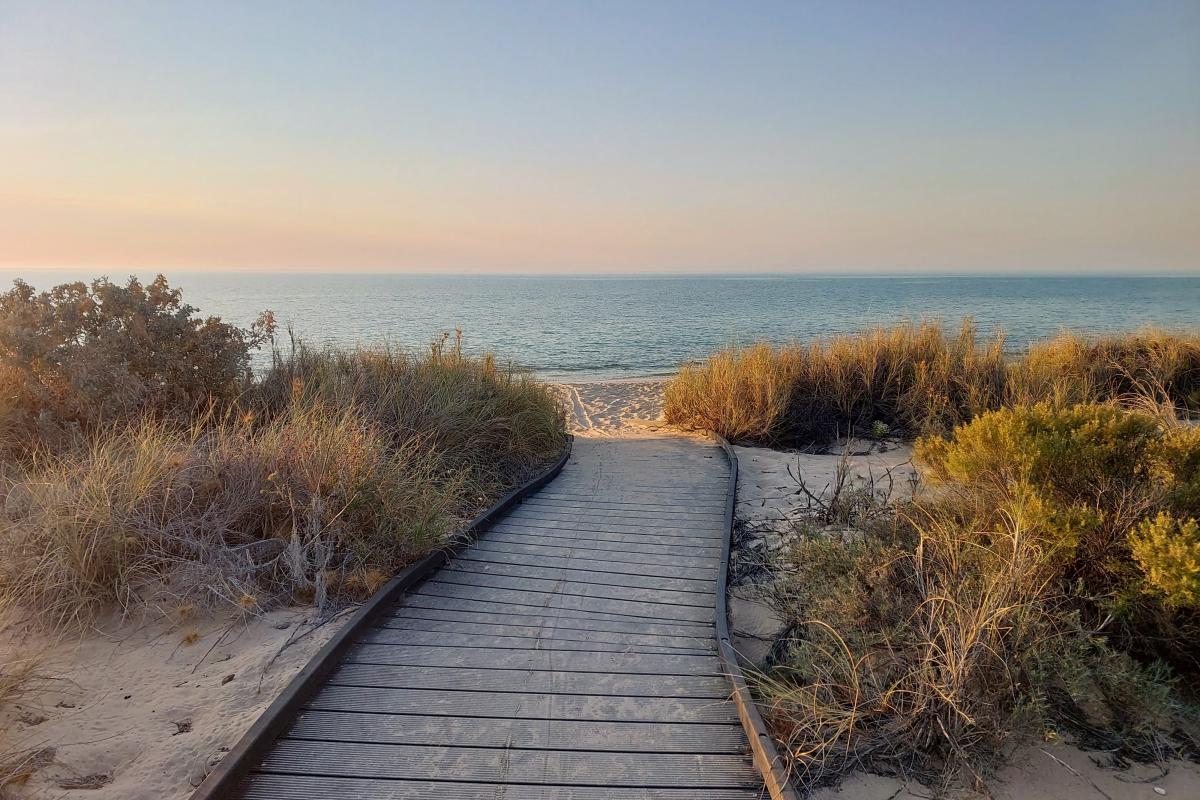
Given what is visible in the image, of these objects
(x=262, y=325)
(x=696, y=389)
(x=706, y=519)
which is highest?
(x=262, y=325)

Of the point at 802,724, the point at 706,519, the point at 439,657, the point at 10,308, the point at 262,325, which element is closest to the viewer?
the point at 802,724

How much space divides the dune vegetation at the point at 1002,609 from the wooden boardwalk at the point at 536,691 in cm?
44

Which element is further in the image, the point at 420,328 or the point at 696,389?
the point at 420,328

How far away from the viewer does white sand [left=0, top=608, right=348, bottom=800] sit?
2.59 metres

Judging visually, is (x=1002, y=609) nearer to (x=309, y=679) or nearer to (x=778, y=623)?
(x=778, y=623)

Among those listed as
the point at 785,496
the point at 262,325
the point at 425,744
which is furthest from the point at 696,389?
the point at 425,744

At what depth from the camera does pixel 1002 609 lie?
271 centimetres

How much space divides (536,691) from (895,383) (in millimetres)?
8148

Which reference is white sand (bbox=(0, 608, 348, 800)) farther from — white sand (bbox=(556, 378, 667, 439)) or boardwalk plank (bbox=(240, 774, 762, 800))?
white sand (bbox=(556, 378, 667, 439))

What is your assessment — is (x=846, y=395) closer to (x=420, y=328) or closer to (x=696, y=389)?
(x=696, y=389)

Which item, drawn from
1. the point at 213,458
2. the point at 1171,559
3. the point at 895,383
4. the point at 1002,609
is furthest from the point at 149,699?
the point at 895,383

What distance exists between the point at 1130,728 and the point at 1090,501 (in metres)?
1.50

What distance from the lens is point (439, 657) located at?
3463 millimetres

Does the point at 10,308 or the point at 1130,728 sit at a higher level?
the point at 10,308
